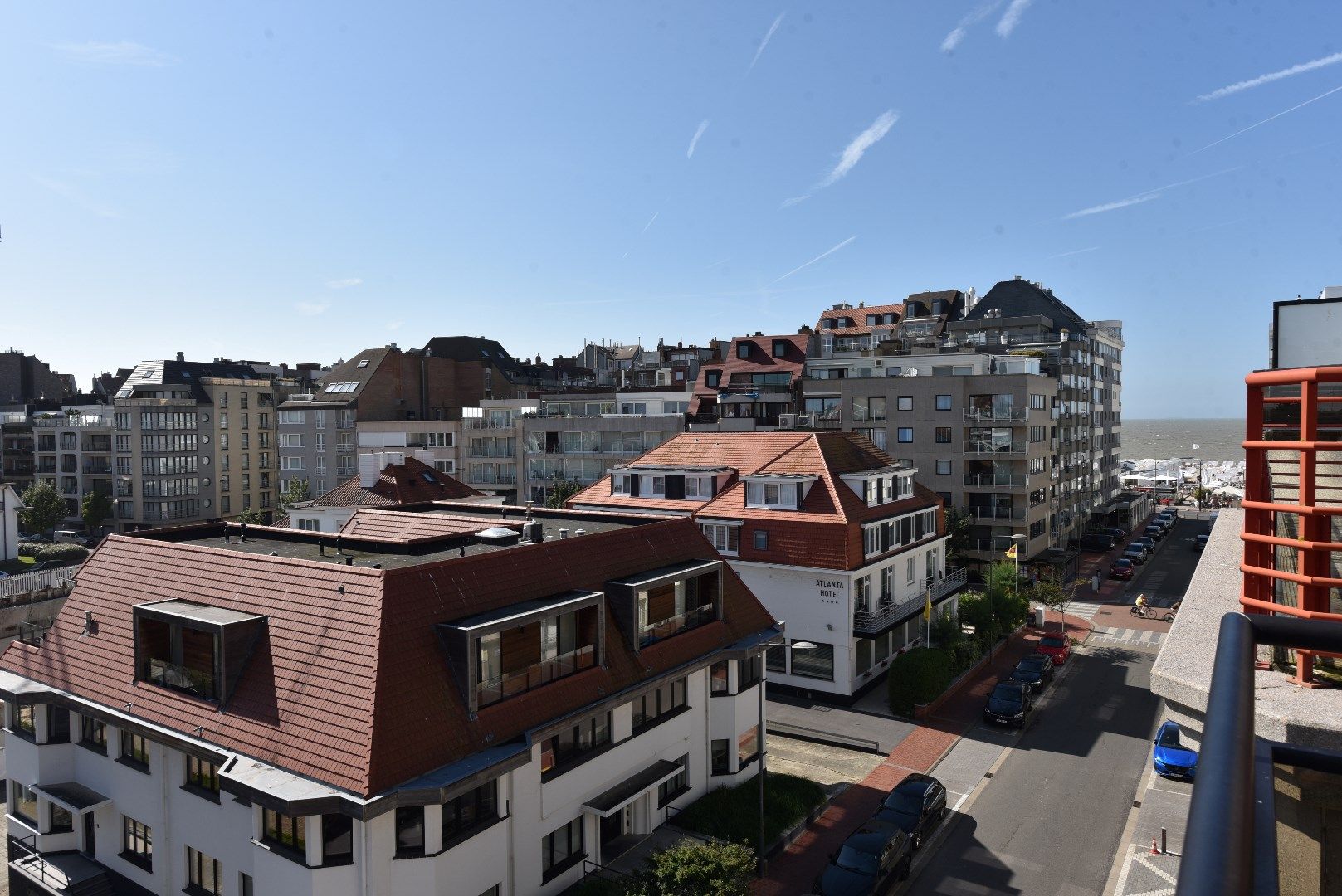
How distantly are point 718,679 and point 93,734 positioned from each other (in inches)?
653

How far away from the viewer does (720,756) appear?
25.8 m

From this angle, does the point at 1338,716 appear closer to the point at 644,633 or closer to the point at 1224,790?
the point at 1224,790

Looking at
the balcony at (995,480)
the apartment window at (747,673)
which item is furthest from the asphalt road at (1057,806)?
the balcony at (995,480)

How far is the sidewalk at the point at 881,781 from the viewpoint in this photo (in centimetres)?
2206

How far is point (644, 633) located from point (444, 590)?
6.25m

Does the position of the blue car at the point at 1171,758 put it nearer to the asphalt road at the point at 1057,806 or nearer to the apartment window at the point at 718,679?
the asphalt road at the point at 1057,806

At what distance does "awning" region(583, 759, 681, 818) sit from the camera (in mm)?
20312

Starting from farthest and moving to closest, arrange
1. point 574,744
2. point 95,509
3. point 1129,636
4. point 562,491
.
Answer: point 95,509 → point 562,491 → point 1129,636 → point 574,744

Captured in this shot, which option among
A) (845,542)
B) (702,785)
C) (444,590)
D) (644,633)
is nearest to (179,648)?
(444,590)

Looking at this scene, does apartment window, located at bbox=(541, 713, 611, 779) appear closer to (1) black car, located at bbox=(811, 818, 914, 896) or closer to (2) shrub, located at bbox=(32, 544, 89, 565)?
(1) black car, located at bbox=(811, 818, 914, 896)

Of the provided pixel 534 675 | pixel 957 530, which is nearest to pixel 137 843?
pixel 534 675

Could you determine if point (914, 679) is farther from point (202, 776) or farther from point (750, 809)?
point (202, 776)

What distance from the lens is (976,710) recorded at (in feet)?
111

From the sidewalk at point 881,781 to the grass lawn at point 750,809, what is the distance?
62 cm
